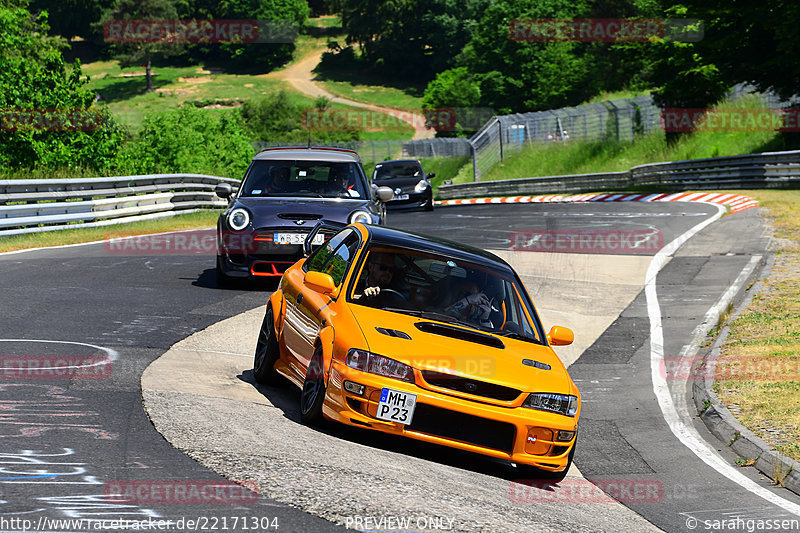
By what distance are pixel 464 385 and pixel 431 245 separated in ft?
5.80

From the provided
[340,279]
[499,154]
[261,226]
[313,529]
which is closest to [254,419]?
[340,279]

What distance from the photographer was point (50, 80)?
31.6 meters

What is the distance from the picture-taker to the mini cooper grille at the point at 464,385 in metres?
6.47

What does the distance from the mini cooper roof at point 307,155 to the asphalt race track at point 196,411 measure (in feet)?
6.06

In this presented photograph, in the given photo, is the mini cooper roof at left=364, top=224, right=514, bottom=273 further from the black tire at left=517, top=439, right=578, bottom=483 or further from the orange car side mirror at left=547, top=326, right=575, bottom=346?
the black tire at left=517, top=439, right=578, bottom=483

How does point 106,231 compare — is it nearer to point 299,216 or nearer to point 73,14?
point 299,216

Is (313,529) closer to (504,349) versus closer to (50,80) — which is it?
(504,349)

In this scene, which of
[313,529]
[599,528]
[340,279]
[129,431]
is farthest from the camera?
[340,279]

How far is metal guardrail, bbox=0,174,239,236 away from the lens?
18859 mm

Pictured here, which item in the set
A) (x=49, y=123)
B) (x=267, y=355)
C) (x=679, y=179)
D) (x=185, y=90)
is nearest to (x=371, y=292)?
(x=267, y=355)

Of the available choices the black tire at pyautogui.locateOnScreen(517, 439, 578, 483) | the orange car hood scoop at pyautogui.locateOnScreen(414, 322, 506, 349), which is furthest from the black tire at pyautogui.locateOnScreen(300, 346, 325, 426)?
the black tire at pyautogui.locateOnScreen(517, 439, 578, 483)

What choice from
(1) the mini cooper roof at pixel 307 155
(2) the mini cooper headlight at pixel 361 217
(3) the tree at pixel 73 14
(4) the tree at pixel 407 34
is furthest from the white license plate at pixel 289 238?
(3) the tree at pixel 73 14

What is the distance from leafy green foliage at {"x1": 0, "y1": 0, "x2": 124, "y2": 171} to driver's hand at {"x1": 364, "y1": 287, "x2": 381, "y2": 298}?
79.2ft

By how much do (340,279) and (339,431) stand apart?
1.24 m
